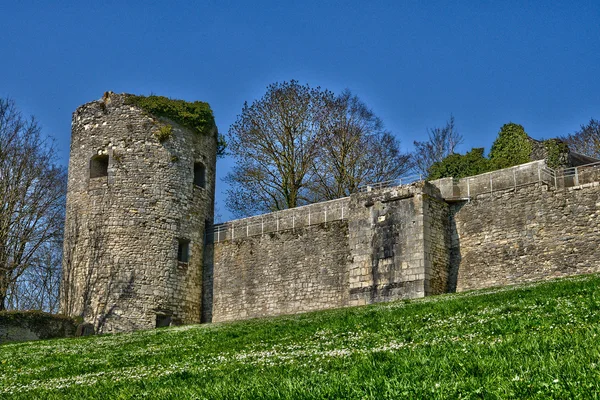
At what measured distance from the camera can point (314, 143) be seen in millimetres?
38344

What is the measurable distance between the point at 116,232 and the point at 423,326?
16467 millimetres

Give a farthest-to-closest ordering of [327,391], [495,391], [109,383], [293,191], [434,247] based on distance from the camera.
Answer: [293,191], [434,247], [109,383], [327,391], [495,391]

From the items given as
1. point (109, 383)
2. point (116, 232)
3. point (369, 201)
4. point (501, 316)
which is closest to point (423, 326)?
point (501, 316)

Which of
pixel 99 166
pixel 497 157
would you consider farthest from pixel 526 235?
pixel 99 166

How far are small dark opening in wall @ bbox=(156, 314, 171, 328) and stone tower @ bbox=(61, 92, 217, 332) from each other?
33mm

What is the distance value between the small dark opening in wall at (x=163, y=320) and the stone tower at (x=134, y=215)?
0.03 metres

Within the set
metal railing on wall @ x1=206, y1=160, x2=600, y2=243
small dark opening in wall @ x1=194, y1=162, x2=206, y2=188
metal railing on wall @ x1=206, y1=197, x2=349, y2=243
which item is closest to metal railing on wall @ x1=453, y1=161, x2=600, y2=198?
metal railing on wall @ x1=206, y1=160, x2=600, y2=243

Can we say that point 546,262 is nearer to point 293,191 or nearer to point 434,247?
point 434,247

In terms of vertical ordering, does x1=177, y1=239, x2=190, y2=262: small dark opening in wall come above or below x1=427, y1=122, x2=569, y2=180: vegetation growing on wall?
below

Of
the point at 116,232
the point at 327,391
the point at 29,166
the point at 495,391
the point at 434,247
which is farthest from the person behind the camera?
the point at 29,166

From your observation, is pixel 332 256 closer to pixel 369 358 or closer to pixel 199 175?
pixel 199 175

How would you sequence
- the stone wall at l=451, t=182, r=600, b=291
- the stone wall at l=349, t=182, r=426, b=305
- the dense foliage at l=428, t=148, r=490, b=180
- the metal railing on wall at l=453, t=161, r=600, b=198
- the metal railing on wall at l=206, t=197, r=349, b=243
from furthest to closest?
the dense foliage at l=428, t=148, r=490, b=180, the metal railing on wall at l=206, t=197, r=349, b=243, the stone wall at l=349, t=182, r=426, b=305, the metal railing on wall at l=453, t=161, r=600, b=198, the stone wall at l=451, t=182, r=600, b=291

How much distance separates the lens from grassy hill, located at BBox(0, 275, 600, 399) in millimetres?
8656

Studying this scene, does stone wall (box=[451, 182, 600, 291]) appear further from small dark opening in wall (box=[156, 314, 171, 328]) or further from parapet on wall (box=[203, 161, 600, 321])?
small dark opening in wall (box=[156, 314, 171, 328])
